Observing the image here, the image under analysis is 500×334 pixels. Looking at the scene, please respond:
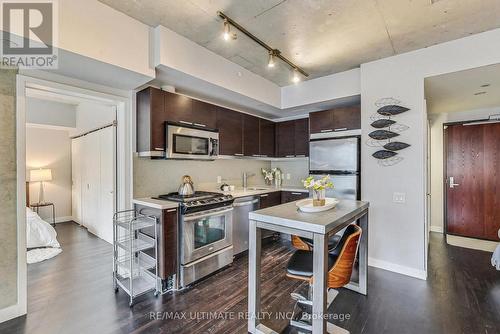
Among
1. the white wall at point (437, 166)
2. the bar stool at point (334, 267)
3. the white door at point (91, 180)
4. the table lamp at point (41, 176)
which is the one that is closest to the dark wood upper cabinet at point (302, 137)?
the bar stool at point (334, 267)

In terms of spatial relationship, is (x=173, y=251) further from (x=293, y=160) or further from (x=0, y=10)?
(x=293, y=160)

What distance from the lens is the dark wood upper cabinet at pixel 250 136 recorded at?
4.24 metres

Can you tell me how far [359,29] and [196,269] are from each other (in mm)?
3298

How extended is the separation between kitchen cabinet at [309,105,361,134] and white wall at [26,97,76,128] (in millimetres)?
5827

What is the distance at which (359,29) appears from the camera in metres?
2.54

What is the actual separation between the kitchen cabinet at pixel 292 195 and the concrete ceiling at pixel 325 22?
7.33ft

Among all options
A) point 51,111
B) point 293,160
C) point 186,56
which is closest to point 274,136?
point 293,160

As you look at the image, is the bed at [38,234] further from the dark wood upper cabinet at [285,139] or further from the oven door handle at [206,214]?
the dark wood upper cabinet at [285,139]

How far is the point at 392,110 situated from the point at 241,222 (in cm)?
261

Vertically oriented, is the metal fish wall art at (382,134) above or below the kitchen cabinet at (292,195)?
above

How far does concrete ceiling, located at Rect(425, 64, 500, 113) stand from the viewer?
286 cm

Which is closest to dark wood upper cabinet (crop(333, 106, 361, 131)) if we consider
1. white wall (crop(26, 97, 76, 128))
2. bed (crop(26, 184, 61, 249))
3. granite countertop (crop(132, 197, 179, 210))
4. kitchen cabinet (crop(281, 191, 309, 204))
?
kitchen cabinet (crop(281, 191, 309, 204))

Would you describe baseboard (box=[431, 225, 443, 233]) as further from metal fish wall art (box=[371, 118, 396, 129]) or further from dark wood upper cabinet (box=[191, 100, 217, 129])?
dark wood upper cabinet (box=[191, 100, 217, 129])

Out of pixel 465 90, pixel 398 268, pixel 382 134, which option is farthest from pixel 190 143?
pixel 465 90
